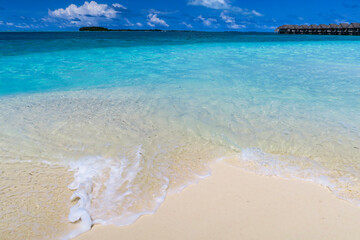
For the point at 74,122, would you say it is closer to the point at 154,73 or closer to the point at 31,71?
the point at 154,73

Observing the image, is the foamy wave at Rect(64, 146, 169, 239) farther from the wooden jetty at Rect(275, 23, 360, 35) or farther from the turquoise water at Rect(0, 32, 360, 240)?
the wooden jetty at Rect(275, 23, 360, 35)

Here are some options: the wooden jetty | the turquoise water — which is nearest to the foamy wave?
the turquoise water

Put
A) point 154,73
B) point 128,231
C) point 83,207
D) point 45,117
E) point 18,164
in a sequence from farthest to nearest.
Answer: point 154,73
point 45,117
point 18,164
point 83,207
point 128,231

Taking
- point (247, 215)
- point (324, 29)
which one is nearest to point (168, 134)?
point (247, 215)

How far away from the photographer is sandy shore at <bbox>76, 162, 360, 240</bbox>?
2138mm

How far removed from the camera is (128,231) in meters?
2.17

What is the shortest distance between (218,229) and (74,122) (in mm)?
3348

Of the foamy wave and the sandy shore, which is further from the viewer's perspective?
the foamy wave

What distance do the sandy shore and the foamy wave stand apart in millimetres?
103

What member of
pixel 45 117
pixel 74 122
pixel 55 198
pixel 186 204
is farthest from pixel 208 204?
pixel 45 117

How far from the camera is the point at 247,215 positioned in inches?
92.0

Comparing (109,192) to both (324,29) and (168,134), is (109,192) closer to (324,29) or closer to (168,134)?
(168,134)

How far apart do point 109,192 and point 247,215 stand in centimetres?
144

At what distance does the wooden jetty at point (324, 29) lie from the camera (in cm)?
7150
